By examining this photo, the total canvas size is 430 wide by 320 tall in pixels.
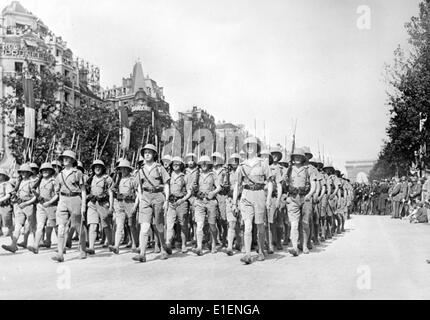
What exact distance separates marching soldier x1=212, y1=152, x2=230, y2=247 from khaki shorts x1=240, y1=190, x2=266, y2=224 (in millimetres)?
1853

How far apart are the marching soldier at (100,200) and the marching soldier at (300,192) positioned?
3.82 meters

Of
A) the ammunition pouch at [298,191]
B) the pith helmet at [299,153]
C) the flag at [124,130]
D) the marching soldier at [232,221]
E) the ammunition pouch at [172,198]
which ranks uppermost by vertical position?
the flag at [124,130]

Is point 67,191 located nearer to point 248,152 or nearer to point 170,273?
point 170,273

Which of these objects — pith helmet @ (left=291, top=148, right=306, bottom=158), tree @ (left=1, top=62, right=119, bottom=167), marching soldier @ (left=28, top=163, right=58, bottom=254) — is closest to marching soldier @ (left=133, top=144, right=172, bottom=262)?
marching soldier @ (left=28, top=163, right=58, bottom=254)

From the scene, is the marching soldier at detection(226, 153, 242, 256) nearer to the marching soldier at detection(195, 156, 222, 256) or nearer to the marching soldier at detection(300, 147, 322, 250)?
the marching soldier at detection(195, 156, 222, 256)

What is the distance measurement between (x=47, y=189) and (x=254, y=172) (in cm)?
471

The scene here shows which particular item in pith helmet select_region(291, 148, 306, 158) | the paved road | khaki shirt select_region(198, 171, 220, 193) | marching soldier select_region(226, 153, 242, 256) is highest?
pith helmet select_region(291, 148, 306, 158)

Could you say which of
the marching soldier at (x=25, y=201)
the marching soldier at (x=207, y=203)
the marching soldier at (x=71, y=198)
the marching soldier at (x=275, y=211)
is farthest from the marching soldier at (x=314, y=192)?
the marching soldier at (x=25, y=201)

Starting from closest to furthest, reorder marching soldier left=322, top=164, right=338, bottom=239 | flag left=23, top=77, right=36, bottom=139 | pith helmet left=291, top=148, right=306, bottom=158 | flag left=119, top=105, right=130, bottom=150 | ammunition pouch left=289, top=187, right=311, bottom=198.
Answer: ammunition pouch left=289, top=187, right=311, bottom=198 < pith helmet left=291, top=148, right=306, bottom=158 < marching soldier left=322, top=164, right=338, bottom=239 < flag left=23, top=77, right=36, bottom=139 < flag left=119, top=105, right=130, bottom=150

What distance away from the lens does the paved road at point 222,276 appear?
6.29 meters

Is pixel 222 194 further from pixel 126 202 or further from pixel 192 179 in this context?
pixel 126 202

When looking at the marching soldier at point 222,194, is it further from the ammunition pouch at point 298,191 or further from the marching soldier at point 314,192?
the marching soldier at point 314,192

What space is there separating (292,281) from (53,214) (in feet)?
19.9

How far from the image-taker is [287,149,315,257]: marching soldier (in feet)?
32.7
